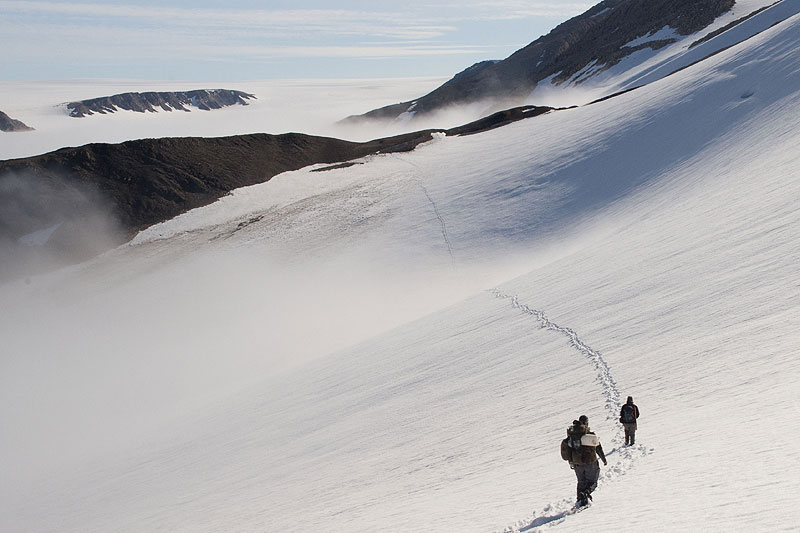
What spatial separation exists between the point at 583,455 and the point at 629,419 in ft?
8.35

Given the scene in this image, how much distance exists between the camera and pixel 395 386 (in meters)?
22.1

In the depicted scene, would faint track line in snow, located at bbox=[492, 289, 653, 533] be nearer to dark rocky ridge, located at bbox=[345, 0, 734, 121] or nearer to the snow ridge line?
the snow ridge line

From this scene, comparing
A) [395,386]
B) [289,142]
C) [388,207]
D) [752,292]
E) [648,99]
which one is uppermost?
[289,142]

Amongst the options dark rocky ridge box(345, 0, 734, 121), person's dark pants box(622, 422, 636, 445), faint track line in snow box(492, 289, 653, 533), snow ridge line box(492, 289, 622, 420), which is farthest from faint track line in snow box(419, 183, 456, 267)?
dark rocky ridge box(345, 0, 734, 121)

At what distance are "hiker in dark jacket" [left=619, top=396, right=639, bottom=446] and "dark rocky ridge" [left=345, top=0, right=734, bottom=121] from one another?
107128 mm

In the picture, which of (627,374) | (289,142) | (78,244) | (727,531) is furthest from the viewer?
(289,142)

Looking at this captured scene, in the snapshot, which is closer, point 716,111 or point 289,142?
point 716,111

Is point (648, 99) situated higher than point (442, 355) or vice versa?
point (648, 99)

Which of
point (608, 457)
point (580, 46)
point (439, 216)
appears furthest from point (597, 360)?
point (580, 46)

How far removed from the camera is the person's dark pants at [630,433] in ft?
37.2

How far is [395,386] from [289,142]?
55211mm

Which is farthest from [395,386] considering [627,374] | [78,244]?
[78,244]

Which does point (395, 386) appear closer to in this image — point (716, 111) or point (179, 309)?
point (179, 309)

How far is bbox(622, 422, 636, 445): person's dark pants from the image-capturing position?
11.3 m
